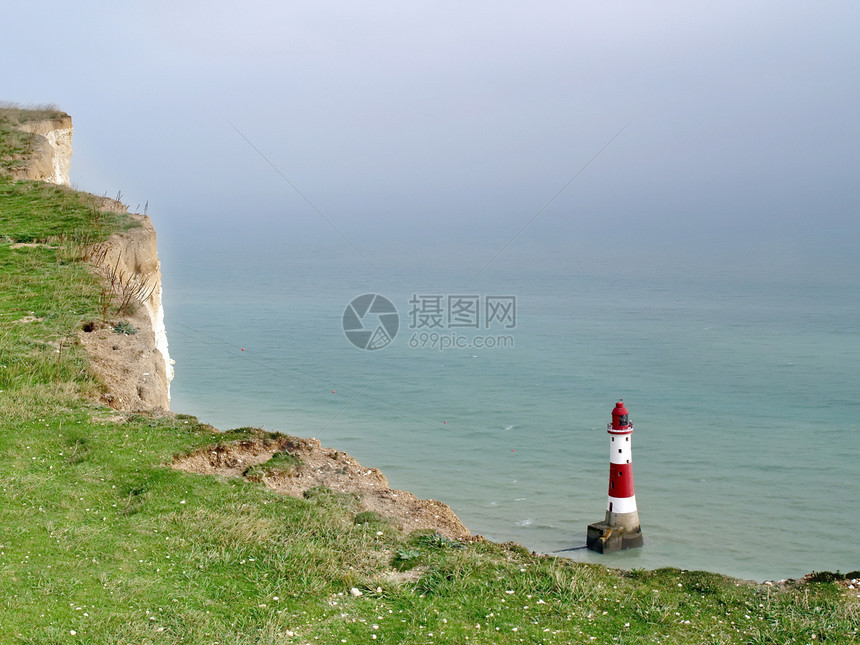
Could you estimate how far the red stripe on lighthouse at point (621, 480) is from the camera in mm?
13672

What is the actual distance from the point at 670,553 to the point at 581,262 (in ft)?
185

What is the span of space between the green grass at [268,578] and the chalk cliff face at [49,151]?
16.2m

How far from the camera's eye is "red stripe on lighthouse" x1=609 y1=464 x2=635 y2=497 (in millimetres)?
13672

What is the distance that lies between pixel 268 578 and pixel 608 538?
8.24 m

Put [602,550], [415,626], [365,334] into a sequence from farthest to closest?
[365,334] < [602,550] < [415,626]

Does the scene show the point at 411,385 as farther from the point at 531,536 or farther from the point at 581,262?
the point at 581,262

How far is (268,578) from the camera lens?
717 centimetres

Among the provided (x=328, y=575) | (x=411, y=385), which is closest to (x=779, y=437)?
(x=411, y=385)

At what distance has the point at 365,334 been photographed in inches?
1473
